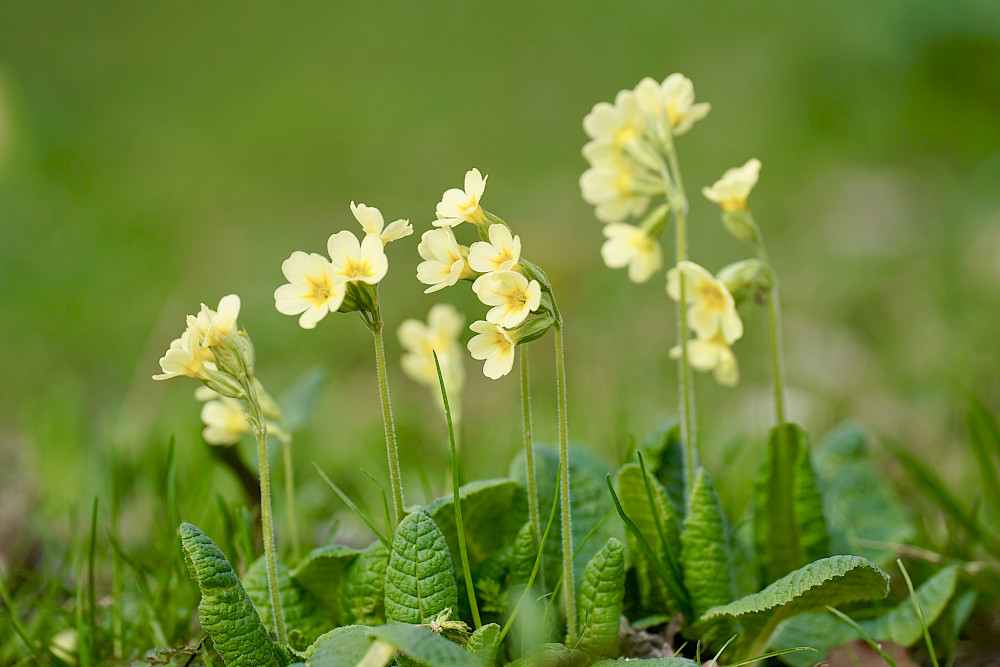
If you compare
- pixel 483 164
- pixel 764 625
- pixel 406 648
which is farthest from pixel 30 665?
pixel 483 164

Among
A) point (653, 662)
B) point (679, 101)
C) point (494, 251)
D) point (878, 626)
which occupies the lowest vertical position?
point (878, 626)

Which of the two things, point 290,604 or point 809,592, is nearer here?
point 809,592

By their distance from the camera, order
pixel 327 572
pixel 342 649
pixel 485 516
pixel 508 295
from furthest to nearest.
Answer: pixel 485 516 → pixel 327 572 → pixel 508 295 → pixel 342 649

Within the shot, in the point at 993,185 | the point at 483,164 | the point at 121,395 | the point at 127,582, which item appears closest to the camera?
the point at 127,582

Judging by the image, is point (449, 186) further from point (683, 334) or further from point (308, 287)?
point (308, 287)

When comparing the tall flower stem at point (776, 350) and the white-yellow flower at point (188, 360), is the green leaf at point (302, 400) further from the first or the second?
the tall flower stem at point (776, 350)

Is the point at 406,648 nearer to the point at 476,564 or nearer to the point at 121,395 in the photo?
the point at 476,564

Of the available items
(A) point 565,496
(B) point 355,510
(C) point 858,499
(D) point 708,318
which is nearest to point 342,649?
(B) point 355,510
